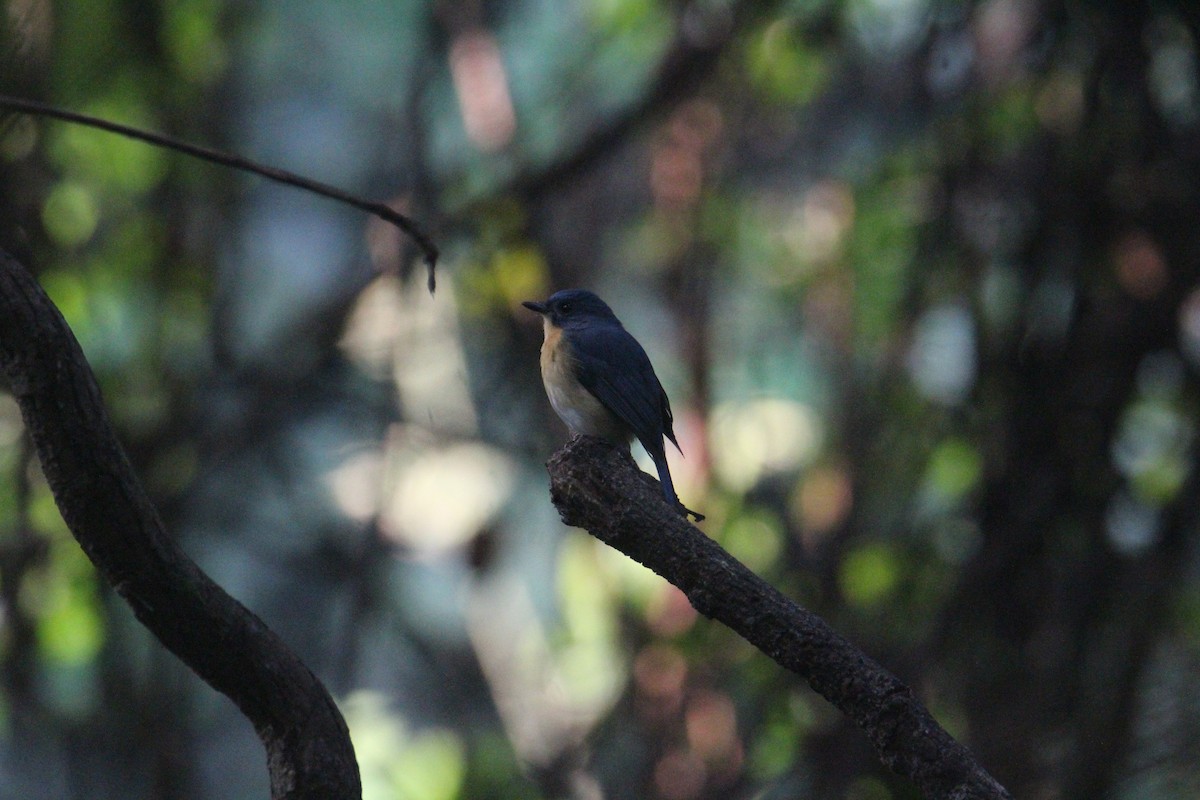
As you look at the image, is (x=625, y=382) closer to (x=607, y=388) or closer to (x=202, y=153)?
(x=607, y=388)

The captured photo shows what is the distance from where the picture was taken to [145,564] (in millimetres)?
2078

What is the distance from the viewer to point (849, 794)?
5180 millimetres

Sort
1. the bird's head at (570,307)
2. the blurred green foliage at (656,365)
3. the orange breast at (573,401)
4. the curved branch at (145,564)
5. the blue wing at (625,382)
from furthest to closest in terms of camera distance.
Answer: the blurred green foliage at (656,365)
the bird's head at (570,307)
the orange breast at (573,401)
the blue wing at (625,382)
the curved branch at (145,564)

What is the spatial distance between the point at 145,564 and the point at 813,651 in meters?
1.19

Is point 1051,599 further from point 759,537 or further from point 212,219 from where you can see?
point 212,219

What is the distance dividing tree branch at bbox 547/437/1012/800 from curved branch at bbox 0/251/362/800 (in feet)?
2.28

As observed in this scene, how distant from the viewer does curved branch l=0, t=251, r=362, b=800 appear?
6.47 feet

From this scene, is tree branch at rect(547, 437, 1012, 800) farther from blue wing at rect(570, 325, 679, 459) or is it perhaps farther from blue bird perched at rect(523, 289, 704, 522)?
blue wing at rect(570, 325, 679, 459)

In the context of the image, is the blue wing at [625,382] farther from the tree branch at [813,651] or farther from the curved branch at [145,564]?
the curved branch at [145,564]

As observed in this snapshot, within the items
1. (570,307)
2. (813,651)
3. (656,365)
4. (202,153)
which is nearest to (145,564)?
(202,153)

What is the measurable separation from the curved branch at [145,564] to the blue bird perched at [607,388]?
5.07 feet

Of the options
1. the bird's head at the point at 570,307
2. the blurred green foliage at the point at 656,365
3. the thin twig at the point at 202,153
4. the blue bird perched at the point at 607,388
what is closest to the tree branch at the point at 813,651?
the thin twig at the point at 202,153

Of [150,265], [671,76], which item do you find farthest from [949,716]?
[150,265]

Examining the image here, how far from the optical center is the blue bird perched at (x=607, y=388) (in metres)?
3.73
